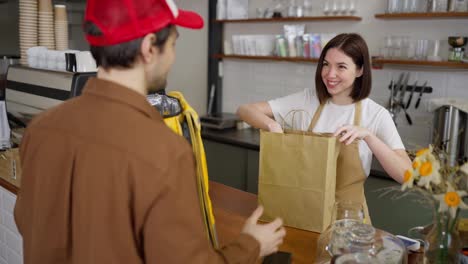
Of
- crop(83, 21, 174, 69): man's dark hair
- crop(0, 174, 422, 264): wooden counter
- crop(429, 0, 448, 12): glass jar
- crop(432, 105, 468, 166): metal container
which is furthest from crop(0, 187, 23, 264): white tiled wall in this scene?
crop(429, 0, 448, 12): glass jar

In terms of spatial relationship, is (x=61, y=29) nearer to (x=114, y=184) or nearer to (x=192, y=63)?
(x=192, y=63)

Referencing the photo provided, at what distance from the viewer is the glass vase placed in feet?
3.59

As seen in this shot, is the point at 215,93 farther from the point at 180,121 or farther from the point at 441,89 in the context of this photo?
the point at 180,121

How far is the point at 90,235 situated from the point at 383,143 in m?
1.22

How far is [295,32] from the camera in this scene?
12.1 feet

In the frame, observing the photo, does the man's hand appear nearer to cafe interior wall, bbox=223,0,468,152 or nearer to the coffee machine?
the coffee machine

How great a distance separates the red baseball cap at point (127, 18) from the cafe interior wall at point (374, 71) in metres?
2.43

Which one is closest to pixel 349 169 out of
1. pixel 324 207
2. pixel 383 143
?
pixel 383 143

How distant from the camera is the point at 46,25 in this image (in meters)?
2.68

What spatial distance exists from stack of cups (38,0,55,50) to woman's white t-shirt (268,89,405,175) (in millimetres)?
1416

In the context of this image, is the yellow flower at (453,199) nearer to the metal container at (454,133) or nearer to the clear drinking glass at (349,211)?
the clear drinking glass at (349,211)

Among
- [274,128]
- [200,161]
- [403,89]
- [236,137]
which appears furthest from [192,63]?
[200,161]

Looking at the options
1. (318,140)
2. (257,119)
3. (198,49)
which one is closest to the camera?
(318,140)

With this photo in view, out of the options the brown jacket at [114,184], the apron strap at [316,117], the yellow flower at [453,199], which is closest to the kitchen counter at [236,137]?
the apron strap at [316,117]
